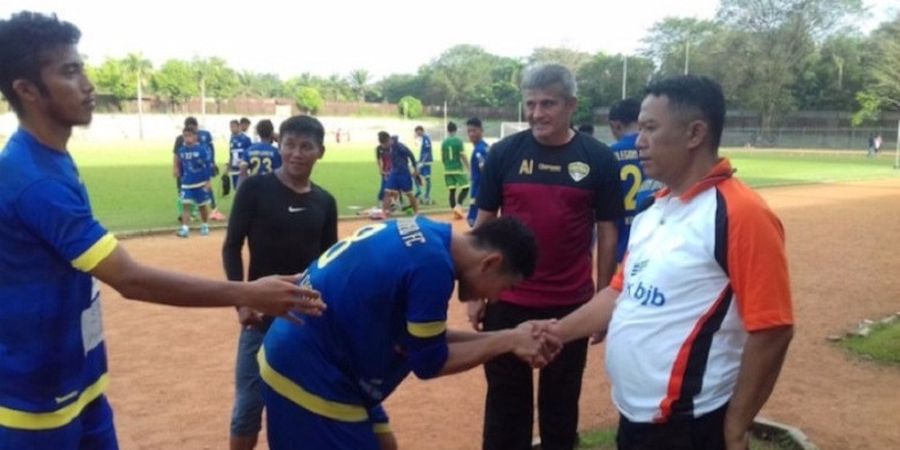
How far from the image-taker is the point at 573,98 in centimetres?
457

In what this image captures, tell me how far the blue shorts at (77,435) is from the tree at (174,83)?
8398 cm

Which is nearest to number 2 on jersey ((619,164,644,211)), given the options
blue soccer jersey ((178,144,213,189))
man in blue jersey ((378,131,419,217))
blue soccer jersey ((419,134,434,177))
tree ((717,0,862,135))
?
blue soccer jersey ((178,144,213,189))

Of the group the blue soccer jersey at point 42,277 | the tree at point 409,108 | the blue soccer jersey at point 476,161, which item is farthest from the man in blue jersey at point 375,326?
the tree at point 409,108

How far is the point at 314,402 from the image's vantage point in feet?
9.89

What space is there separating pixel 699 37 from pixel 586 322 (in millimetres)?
95711

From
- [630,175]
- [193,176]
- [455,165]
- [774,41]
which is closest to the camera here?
[630,175]

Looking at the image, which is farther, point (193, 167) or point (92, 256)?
point (193, 167)

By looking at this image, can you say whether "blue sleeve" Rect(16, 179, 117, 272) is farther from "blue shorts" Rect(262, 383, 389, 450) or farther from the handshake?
the handshake

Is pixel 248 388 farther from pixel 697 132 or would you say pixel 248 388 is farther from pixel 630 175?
pixel 630 175

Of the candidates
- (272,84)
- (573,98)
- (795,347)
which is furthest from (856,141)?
(272,84)

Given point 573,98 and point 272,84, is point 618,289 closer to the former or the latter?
point 573,98

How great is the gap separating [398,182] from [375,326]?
14.5 meters

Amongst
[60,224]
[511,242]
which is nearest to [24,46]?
[60,224]

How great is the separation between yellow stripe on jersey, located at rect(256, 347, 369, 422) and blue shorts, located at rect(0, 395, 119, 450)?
0.66 meters
